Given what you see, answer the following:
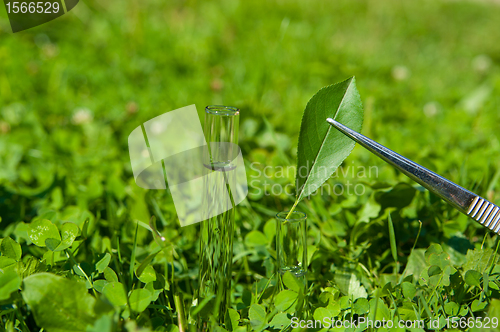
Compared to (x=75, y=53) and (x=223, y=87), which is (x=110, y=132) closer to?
(x=223, y=87)

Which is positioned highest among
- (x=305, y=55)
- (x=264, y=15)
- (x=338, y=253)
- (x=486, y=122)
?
(x=264, y=15)

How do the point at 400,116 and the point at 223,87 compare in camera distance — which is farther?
the point at 223,87

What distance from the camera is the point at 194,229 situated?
1.05m

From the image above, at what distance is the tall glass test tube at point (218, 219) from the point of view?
639mm

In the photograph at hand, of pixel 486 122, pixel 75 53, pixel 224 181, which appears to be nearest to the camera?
pixel 224 181

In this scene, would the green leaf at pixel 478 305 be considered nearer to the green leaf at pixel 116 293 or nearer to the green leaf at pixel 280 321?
the green leaf at pixel 280 321

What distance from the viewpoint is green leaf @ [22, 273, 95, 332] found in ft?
2.00

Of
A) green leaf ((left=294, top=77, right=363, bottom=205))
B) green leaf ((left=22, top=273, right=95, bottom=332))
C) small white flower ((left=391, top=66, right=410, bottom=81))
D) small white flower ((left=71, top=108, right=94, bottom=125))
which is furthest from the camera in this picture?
small white flower ((left=391, top=66, right=410, bottom=81))

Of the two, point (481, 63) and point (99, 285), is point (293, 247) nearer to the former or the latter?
point (99, 285)

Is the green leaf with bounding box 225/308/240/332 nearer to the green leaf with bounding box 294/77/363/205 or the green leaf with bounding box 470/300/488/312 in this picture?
the green leaf with bounding box 294/77/363/205

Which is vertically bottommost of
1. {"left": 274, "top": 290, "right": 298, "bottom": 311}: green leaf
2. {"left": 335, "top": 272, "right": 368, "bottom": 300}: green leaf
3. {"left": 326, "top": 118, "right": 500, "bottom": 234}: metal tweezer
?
{"left": 335, "top": 272, "right": 368, "bottom": 300}: green leaf

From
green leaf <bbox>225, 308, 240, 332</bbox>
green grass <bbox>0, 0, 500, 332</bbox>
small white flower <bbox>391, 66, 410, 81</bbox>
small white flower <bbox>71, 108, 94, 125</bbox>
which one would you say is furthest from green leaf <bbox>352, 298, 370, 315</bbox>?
small white flower <bbox>391, 66, 410, 81</bbox>

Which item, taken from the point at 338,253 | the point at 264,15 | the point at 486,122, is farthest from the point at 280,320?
the point at 264,15

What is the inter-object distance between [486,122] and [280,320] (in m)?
1.69
